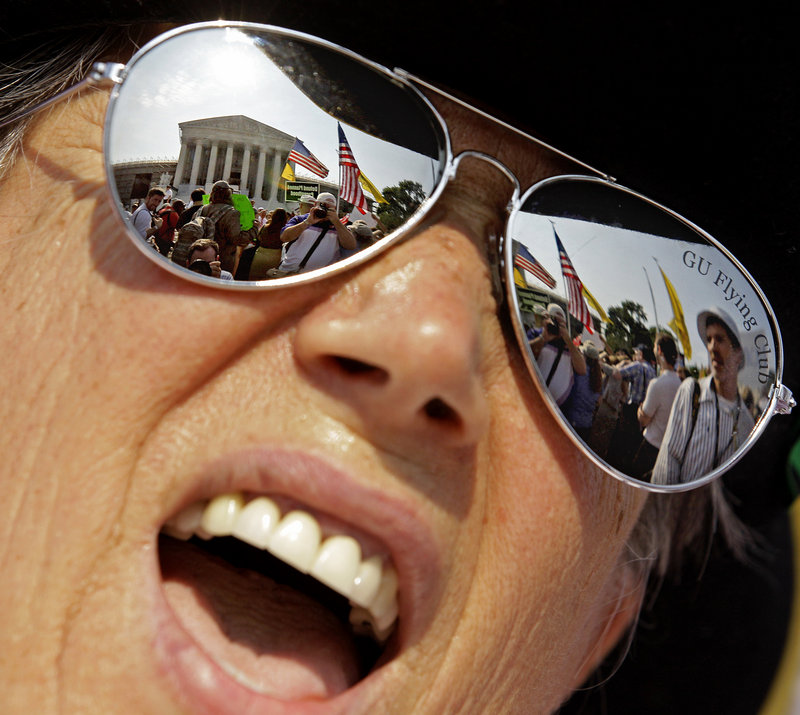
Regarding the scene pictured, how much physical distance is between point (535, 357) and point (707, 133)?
21.7 inches

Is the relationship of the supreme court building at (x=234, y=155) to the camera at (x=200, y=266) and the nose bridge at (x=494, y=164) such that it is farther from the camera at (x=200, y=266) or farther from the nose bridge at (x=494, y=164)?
the nose bridge at (x=494, y=164)

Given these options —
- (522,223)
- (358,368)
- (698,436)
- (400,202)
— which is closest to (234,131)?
(400,202)

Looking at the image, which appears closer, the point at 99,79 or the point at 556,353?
the point at 99,79

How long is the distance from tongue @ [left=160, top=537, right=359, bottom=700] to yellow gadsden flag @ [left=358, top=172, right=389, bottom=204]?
2.44 feet

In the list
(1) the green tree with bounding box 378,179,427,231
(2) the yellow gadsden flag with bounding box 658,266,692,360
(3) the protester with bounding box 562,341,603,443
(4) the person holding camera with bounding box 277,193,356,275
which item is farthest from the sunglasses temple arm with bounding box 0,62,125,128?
(2) the yellow gadsden flag with bounding box 658,266,692,360

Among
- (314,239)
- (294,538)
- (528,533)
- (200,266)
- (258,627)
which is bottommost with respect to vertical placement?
(258,627)

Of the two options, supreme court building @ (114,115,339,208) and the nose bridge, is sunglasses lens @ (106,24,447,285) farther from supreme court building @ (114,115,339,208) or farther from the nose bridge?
the nose bridge

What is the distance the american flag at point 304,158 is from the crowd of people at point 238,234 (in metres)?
0.05

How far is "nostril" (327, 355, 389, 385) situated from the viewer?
1.15 meters

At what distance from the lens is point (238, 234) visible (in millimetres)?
1146

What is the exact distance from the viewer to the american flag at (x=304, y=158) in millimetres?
1175

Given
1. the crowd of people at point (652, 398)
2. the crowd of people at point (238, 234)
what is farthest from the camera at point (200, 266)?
the crowd of people at point (652, 398)

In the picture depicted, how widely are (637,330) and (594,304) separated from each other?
0.35ft

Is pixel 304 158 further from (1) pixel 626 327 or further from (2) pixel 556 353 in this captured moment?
(1) pixel 626 327
